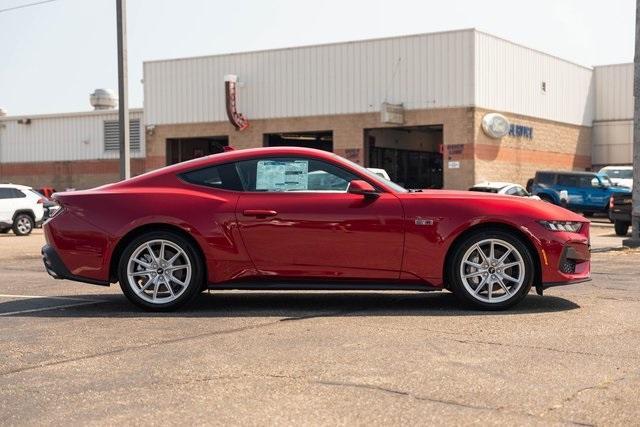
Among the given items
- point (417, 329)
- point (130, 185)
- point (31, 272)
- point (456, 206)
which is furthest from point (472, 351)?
point (31, 272)

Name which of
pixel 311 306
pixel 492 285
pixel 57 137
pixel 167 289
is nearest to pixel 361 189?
pixel 311 306

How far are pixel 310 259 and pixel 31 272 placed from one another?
6371 millimetres

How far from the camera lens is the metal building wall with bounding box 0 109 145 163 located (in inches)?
1843

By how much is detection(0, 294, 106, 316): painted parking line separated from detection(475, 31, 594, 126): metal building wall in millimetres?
28531

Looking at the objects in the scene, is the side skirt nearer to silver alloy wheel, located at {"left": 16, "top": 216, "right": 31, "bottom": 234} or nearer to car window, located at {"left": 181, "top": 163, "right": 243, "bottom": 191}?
Answer: car window, located at {"left": 181, "top": 163, "right": 243, "bottom": 191}

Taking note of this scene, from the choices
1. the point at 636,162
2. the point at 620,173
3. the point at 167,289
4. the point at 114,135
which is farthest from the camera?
the point at 114,135

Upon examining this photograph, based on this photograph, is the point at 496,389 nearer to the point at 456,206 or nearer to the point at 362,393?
the point at 362,393

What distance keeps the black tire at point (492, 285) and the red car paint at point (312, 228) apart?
0.29ft

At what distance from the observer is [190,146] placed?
145 ft

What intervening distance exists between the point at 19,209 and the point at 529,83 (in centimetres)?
2367

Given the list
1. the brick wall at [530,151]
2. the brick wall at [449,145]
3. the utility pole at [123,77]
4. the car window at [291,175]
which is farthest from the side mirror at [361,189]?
the brick wall at [530,151]

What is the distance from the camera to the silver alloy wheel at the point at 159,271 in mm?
7391

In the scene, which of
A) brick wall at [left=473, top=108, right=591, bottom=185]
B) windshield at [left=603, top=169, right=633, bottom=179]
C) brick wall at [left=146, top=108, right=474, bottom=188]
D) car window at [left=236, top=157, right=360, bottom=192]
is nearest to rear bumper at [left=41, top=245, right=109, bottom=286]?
car window at [left=236, top=157, right=360, bottom=192]

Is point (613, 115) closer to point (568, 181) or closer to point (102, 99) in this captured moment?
point (568, 181)
